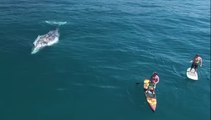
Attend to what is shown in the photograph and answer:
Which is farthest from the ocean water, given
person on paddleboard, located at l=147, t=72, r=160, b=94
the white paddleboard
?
person on paddleboard, located at l=147, t=72, r=160, b=94

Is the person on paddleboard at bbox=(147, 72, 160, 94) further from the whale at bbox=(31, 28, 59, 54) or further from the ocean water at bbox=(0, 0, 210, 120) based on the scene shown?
the whale at bbox=(31, 28, 59, 54)

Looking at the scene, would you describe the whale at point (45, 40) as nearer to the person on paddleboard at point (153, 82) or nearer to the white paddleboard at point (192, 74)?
the person on paddleboard at point (153, 82)

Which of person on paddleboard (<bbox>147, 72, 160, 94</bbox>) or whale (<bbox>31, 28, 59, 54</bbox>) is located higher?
whale (<bbox>31, 28, 59, 54</bbox>)

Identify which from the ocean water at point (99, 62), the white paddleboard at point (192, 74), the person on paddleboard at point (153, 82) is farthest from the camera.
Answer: the white paddleboard at point (192, 74)

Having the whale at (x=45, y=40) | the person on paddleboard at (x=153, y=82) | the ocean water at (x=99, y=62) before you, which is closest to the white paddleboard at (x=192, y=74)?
the ocean water at (x=99, y=62)

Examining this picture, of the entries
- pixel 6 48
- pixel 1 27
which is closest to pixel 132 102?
pixel 6 48

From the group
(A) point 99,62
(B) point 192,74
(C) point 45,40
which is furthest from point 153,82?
(C) point 45,40
